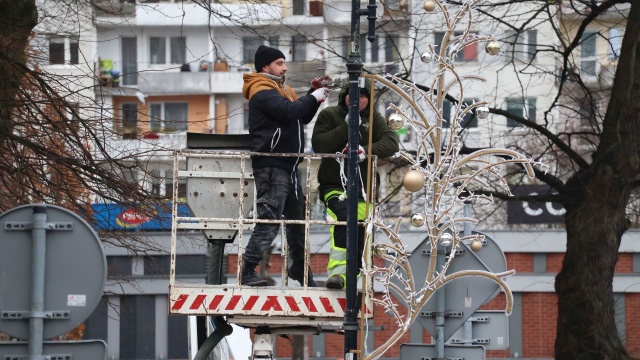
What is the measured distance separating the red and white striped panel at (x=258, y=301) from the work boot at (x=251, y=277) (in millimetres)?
151

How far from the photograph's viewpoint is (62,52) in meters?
18.5

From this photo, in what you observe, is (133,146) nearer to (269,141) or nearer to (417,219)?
(269,141)

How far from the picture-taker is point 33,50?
54.9 feet

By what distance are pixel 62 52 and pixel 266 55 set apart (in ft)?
26.4

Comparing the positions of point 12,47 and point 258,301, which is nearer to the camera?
point 258,301

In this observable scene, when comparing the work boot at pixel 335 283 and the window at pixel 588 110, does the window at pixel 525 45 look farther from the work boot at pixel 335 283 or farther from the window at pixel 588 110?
the work boot at pixel 335 283

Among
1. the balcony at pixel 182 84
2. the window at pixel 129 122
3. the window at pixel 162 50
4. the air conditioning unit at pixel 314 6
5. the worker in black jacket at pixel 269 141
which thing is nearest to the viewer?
the worker in black jacket at pixel 269 141

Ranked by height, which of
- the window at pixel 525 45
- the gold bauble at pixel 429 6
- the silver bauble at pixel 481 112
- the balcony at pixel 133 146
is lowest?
the balcony at pixel 133 146

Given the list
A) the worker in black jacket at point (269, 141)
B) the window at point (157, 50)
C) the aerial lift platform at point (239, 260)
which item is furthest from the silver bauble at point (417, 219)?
the window at point (157, 50)

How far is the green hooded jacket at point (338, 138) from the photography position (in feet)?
37.3

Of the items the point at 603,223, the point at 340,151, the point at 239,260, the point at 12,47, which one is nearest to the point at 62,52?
the point at 12,47

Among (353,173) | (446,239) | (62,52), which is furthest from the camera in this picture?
(62,52)

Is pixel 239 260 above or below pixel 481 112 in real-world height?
below

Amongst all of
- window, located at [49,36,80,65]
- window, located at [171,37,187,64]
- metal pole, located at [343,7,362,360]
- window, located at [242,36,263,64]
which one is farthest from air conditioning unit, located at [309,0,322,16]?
window, located at [171,37,187,64]
